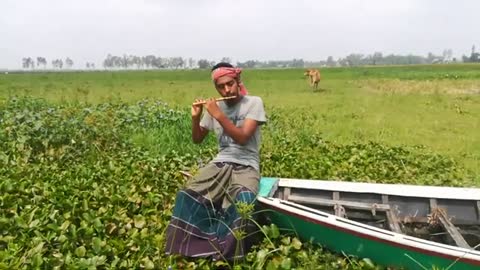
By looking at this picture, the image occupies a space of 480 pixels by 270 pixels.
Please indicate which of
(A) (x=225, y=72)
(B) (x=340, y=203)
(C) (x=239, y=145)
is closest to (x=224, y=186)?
(C) (x=239, y=145)

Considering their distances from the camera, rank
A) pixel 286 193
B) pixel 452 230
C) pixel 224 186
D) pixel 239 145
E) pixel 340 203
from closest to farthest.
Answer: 1. pixel 452 230
2. pixel 224 186
3. pixel 239 145
4. pixel 340 203
5. pixel 286 193

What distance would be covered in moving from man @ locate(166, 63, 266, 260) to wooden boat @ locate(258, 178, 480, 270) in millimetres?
254

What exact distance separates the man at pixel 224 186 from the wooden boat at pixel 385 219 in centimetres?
25

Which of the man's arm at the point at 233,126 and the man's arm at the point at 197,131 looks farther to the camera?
the man's arm at the point at 197,131

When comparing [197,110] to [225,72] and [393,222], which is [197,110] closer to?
[225,72]

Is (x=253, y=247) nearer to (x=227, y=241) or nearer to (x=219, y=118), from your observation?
(x=227, y=241)

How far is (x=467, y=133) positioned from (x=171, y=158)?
6175 millimetres

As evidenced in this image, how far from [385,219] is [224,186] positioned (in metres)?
1.35

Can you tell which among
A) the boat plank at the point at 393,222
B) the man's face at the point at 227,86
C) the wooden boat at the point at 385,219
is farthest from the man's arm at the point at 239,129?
the boat plank at the point at 393,222

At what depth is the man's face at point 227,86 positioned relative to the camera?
154 inches

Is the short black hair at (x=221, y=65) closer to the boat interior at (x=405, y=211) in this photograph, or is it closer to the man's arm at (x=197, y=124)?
the man's arm at (x=197, y=124)

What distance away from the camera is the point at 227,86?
3.92 metres

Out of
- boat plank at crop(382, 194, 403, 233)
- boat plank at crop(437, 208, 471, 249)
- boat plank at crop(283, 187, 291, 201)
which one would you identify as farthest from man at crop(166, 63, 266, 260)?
boat plank at crop(437, 208, 471, 249)

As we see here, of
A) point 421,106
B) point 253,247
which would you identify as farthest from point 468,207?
point 421,106
